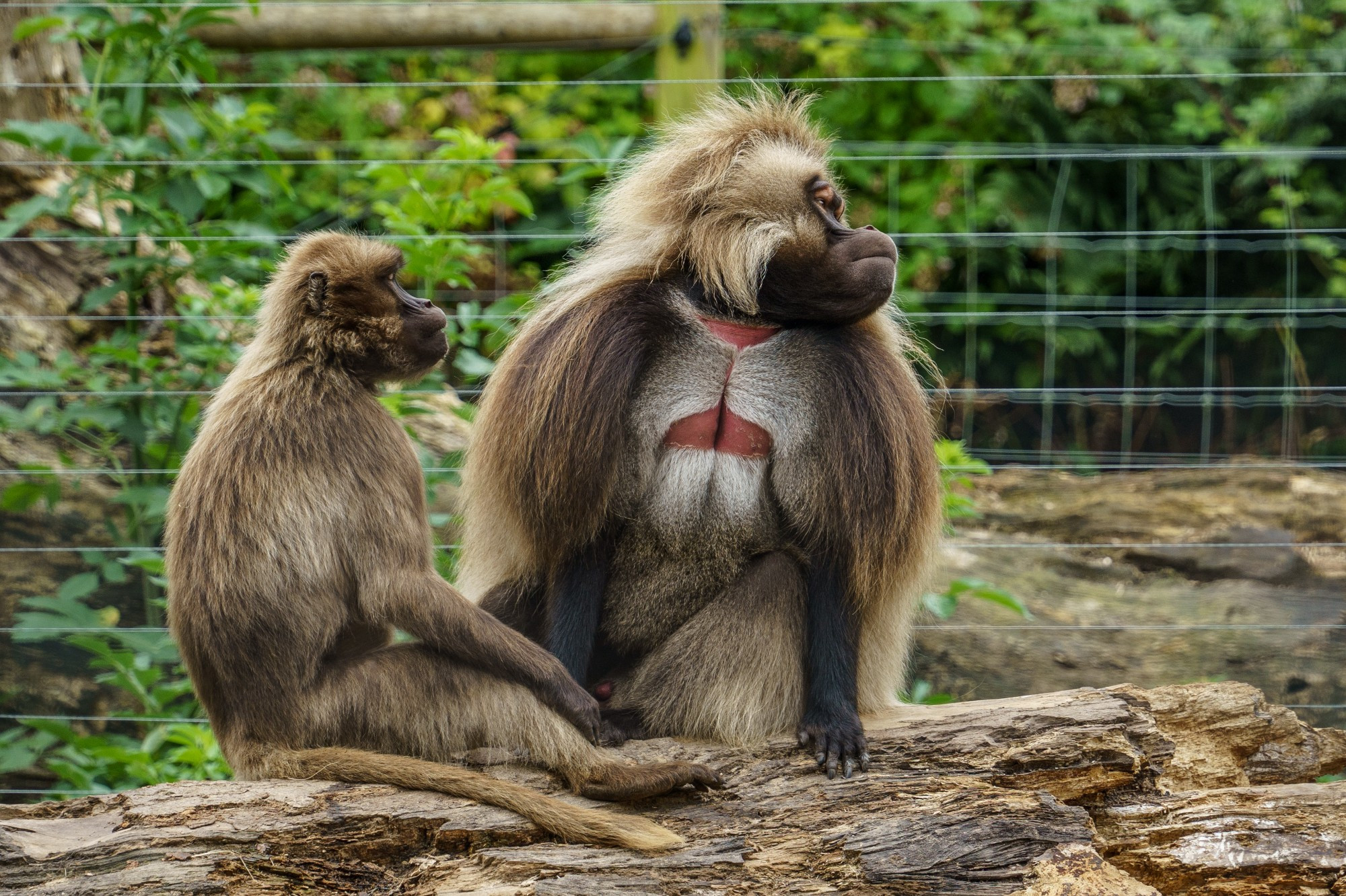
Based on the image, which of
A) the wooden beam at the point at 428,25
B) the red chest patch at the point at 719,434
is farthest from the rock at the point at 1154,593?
the wooden beam at the point at 428,25

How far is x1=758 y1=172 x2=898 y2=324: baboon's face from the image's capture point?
124 inches

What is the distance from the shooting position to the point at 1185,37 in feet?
25.5

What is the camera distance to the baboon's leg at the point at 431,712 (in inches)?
115

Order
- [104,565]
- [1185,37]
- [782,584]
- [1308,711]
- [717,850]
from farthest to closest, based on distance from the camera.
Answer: [1185,37] → [1308,711] → [104,565] → [782,584] → [717,850]

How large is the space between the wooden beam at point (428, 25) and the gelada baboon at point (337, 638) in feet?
7.50

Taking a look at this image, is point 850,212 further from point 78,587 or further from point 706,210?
point 78,587

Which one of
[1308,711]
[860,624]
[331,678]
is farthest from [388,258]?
[1308,711]

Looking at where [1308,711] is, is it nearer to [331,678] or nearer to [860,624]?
[860,624]

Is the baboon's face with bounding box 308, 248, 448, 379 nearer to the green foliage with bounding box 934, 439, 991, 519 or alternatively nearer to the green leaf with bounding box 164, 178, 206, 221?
the green leaf with bounding box 164, 178, 206, 221

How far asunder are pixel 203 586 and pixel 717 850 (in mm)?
1315

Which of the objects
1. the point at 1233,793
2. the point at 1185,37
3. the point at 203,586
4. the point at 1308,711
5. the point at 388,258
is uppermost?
the point at 1185,37

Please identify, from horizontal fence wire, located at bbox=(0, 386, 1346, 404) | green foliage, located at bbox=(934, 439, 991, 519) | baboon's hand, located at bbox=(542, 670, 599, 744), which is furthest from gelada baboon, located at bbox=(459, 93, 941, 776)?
green foliage, located at bbox=(934, 439, 991, 519)

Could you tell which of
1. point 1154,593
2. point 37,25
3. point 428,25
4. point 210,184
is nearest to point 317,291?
point 210,184

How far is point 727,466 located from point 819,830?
2.95 ft
